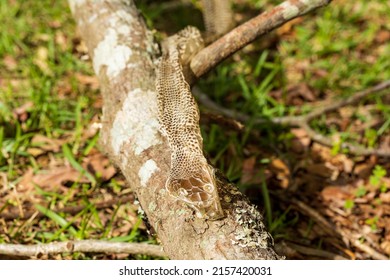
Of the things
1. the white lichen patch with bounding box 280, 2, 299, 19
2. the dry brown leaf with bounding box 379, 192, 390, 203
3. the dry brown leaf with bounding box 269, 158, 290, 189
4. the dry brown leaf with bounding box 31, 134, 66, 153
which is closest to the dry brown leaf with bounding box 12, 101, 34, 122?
the dry brown leaf with bounding box 31, 134, 66, 153

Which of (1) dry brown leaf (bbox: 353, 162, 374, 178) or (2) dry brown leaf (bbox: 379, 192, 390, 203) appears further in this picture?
(1) dry brown leaf (bbox: 353, 162, 374, 178)

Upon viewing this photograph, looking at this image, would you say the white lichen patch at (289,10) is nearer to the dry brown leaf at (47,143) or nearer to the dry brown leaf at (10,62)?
the dry brown leaf at (47,143)

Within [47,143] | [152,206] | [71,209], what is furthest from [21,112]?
[152,206]

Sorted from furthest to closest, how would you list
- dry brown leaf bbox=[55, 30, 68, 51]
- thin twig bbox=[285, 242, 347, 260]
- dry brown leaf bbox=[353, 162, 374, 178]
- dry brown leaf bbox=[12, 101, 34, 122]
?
dry brown leaf bbox=[55, 30, 68, 51] < dry brown leaf bbox=[12, 101, 34, 122] < dry brown leaf bbox=[353, 162, 374, 178] < thin twig bbox=[285, 242, 347, 260]

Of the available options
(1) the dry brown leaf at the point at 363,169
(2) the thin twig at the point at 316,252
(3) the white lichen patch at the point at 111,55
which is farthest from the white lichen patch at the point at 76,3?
(1) the dry brown leaf at the point at 363,169

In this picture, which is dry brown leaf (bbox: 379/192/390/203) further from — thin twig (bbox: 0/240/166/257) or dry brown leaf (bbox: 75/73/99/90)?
dry brown leaf (bbox: 75/73/99/90)

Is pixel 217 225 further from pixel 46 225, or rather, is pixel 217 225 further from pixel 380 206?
pixel 380 206

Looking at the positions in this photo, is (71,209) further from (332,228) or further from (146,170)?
(332,228)
